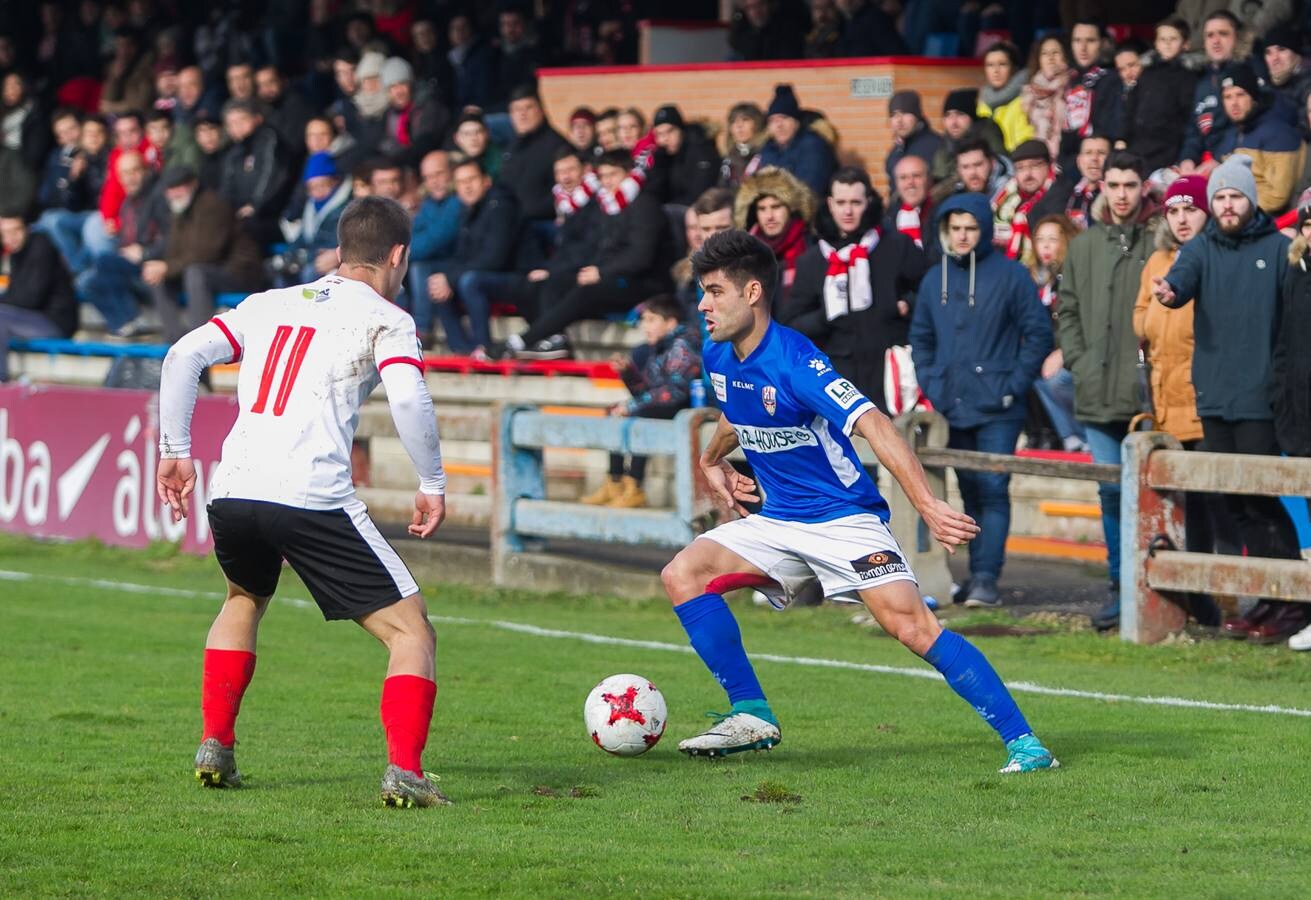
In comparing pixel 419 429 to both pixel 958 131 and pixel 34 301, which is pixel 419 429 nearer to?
pixel 958 131

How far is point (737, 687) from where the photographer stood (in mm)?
7926

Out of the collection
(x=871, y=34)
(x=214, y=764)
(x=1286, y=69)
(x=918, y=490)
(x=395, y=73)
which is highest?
(x=871, y=34)

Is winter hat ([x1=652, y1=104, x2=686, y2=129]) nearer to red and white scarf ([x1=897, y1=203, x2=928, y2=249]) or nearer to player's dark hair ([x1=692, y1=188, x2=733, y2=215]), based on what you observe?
red and white scarf ([x1=897, y1=203, x2=928, y2=249])

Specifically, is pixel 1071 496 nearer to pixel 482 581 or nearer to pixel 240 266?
pixel 482 581

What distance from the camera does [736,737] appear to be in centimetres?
777

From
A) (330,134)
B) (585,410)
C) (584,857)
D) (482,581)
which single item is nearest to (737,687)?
(584,857)

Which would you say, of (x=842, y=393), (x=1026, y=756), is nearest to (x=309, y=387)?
(x=842, y=393)

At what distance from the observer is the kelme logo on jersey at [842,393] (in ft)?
23.5

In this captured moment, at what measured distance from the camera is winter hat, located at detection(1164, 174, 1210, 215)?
35.7 ft

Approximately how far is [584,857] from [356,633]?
6.51m

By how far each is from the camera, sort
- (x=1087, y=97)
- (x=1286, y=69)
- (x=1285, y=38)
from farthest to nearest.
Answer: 1. (x=1087, y=97)
2. (x=1285, y=38)
3. (x=1286, y=69)

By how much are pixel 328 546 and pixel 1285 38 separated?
30.8 feet

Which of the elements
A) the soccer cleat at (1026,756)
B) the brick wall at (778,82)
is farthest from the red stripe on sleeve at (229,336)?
the brick wall at (778,82)

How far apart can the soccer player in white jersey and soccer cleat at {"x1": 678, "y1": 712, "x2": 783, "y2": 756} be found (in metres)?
1.34
